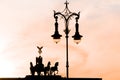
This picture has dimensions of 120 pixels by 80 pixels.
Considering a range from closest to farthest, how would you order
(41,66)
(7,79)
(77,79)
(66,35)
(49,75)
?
(66,35) < (41,66) < (49,75) < (77,79) < (7,79)

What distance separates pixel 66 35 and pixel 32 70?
10720mm

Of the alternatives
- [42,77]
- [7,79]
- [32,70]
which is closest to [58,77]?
[42,77]

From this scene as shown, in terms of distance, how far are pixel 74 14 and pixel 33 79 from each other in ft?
43.2

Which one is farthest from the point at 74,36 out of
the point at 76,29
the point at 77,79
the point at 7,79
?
the point at 7,79

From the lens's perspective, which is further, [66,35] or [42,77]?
[42,77]

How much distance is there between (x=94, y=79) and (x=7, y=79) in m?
10.3

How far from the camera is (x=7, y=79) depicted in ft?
186

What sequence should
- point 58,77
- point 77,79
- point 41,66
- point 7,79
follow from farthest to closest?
point 7,79
point 77,79
point 58,77
point 41,66

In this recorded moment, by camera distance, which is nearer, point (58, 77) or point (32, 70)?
point (32, 70)

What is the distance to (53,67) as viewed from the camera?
4075 cm

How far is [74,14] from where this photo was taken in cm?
3117

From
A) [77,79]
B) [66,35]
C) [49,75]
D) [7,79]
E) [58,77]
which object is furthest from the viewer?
[7,79]

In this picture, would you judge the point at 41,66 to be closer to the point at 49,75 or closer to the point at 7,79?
the point at 49,75

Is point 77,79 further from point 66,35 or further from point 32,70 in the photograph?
point 66,35
